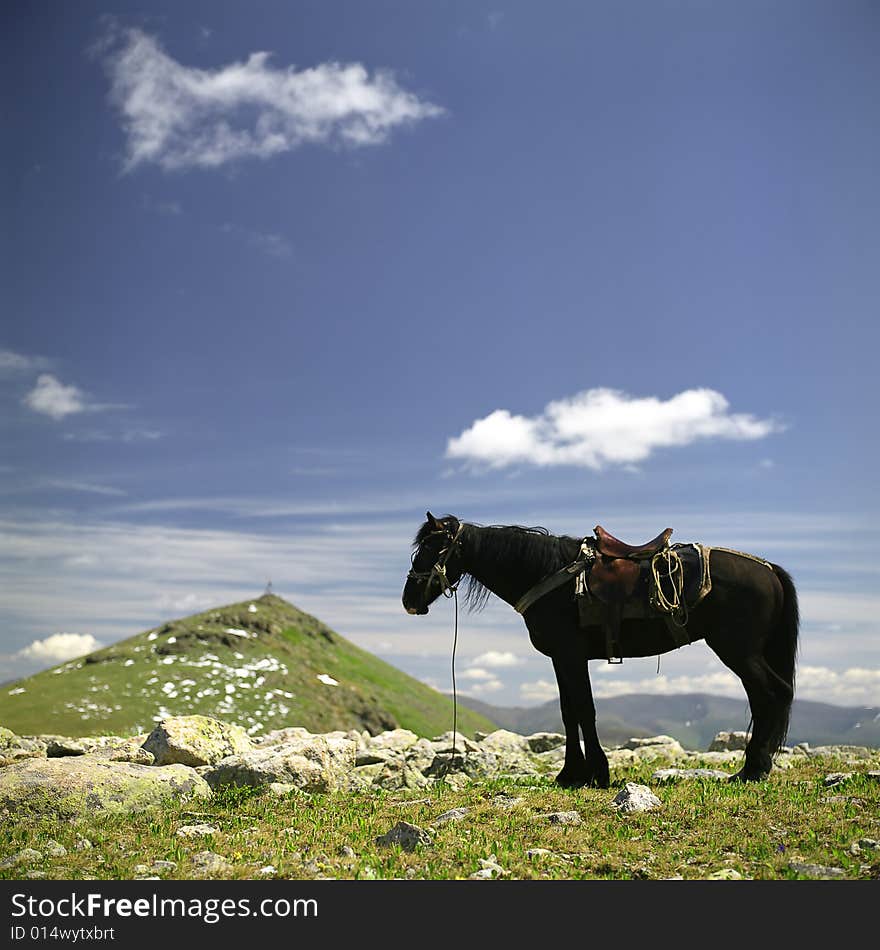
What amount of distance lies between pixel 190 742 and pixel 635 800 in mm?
7961

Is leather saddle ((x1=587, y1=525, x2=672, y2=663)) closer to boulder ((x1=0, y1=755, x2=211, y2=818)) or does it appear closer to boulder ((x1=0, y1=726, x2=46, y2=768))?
boulder ((x1=0, y1=755, x2=211, y2=818))

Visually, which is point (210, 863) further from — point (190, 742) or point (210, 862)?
point (190, 742)

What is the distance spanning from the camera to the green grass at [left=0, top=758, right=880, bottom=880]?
7.98m

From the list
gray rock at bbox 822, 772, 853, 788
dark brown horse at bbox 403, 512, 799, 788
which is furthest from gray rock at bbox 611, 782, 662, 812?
gray rock at bbox 822, 772, 853, 788

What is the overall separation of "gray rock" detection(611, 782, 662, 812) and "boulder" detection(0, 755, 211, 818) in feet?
19.0

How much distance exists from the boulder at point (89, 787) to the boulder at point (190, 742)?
1.67 m

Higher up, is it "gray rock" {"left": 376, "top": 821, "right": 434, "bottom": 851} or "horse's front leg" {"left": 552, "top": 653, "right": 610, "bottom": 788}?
"horse's front leg" {"left": 552, "top": 653, "right": 610, "bottom": 788}

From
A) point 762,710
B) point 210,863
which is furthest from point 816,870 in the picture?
point 210,863

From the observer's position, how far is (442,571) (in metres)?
12.6

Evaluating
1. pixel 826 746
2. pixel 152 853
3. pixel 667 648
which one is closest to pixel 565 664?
pixel 667 648

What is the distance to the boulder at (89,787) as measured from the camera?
10.9 m

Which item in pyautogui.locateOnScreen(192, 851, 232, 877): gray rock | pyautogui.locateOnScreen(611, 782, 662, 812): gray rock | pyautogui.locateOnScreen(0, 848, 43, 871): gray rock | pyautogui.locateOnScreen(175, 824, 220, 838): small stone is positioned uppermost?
pyautogui.locateOnScreen(611, 782, 662, 812): gray rock

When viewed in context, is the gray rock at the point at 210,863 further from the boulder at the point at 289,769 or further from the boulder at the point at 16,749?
the boulder at the point at 16,749
